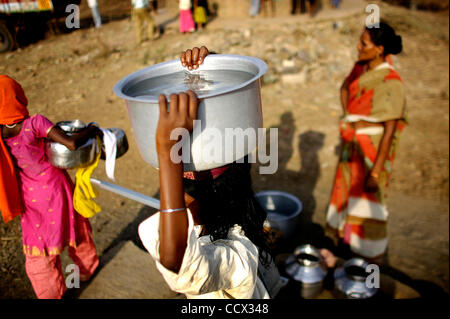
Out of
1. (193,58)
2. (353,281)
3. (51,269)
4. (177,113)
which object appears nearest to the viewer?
(177,113)

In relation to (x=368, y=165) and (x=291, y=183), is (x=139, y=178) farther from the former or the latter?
(x=368, y=165)

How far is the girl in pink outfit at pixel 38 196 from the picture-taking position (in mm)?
1974

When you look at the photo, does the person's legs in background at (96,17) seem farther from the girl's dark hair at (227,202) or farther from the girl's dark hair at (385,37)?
the girl's dark hair at (227,202)

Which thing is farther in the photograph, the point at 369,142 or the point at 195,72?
the point at 369,142

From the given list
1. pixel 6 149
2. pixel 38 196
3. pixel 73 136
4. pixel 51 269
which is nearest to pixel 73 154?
pixel 73 136

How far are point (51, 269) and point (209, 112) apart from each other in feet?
7.13

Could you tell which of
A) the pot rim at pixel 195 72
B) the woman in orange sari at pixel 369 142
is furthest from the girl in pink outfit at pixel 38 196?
the woman in orange sari at pixel 369 142

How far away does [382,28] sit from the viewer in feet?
8.93

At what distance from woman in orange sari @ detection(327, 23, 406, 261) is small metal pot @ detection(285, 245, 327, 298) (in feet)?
2.34

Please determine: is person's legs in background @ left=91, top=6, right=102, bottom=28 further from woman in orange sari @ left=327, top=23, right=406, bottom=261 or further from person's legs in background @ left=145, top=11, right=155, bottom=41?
woman in orange sari @ left=327, top=23, right=406, bottom=261

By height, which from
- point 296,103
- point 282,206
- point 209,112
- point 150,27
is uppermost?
point 150,27

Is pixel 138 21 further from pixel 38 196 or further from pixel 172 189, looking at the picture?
pixel 172 189

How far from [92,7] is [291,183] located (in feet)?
15.4

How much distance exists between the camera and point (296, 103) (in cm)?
659
